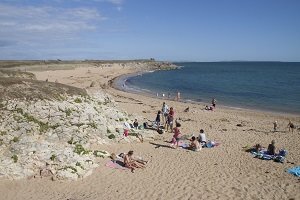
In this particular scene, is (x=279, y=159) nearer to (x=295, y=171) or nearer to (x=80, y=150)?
(x=295, y=171)

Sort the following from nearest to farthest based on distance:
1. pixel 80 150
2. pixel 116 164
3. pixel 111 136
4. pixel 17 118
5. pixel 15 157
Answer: pixel 15 157
pixel 116 164
pixel 80 150
pixel 17 118
pixel 111 136

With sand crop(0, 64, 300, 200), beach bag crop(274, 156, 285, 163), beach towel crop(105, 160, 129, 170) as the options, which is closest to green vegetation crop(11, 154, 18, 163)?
sand crop(0, 64, 300, 200)

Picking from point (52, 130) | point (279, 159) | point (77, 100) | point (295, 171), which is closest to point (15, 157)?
point (52, 130)

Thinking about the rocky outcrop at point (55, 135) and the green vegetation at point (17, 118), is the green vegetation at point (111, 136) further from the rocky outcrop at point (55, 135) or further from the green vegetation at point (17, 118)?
the green vegetation at point (17, 118)

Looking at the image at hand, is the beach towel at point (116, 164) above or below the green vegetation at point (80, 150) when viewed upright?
below

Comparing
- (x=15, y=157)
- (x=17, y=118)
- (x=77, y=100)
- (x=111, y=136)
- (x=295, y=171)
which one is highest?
(x=77, y=100)

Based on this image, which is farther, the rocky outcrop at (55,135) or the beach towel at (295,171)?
the beach towel at (295,171)

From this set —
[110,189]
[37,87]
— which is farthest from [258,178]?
[37,87]

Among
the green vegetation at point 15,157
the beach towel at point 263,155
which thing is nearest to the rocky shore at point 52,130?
the green vegetation at point 15,157

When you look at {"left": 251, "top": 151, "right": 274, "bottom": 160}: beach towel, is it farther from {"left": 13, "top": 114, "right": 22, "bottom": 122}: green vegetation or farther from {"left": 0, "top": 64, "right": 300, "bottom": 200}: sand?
{"left": 13, "top": 114, "right": 22, "bottom": 122}: green vegetation

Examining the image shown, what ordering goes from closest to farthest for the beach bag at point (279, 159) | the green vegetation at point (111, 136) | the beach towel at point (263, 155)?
1. the beach bag at point (279, 159)
2. the beach towel at point (263, 155)
3. the green vegetation at point (111, 136)

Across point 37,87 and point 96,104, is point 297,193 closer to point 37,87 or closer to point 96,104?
point 96,104

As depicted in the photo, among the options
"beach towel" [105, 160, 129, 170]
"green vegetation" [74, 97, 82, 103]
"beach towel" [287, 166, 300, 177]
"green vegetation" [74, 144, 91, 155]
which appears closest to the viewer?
"beach towel" [287, 166, 300, 177]

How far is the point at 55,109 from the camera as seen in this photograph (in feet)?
64.3
